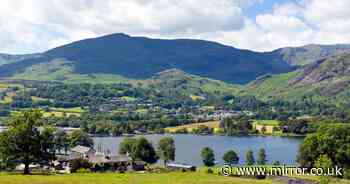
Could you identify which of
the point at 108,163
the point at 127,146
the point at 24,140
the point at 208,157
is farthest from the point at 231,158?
the point at 24,140

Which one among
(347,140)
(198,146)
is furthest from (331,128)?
(198,146)

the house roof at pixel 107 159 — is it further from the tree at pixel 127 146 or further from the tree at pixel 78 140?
the tree at pixel 78 140

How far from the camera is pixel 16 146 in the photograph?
63.5 meters

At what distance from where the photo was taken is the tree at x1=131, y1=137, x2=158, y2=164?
116 metres

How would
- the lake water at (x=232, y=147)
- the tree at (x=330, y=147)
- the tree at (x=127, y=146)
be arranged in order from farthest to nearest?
A: 1. the lake water at (x=232, y=147)
2. the tree at (x=127, y=146)
3. the tree at (x=330, y=147)

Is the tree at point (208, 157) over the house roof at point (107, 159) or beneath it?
beneath

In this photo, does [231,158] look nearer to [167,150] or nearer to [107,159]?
[167,150]

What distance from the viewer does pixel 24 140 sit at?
6356 cm

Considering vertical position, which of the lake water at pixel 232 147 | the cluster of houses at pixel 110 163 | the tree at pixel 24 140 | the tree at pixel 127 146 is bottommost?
the lake water at pixel 232 147

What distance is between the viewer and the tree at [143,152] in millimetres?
116213

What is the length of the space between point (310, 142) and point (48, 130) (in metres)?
45.6

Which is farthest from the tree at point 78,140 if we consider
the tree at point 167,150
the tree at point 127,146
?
the tree at point 167,150

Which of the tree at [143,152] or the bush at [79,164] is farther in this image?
the tree at [143,152]

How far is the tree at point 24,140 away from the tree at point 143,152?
171ft
